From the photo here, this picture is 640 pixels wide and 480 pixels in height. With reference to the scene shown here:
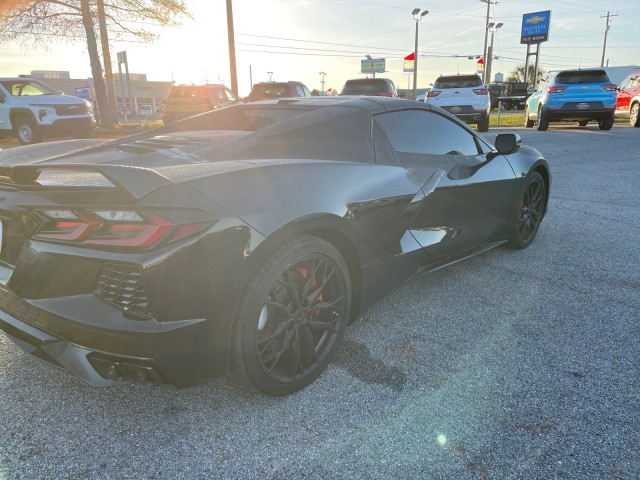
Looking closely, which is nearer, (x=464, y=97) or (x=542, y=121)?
(x=464, y=97)

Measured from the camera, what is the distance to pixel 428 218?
294cm

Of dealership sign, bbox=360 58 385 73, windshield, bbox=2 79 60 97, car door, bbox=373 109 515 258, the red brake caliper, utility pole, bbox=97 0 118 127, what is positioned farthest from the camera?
dealership sign, bbox=360 58 385 73

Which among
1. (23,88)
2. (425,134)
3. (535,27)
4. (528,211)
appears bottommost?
(528,211)

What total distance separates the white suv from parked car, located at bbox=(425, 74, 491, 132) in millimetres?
10013

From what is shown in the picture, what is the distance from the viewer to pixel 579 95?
13.9 metres

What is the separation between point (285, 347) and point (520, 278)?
230 centimetres

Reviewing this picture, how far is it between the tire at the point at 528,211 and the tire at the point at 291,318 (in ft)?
7.72

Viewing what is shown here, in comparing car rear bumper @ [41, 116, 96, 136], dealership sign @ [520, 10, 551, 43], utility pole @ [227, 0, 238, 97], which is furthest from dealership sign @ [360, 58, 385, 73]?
car rear bumper @ [41, 116, 96, 136]

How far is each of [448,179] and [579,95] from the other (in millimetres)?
13211

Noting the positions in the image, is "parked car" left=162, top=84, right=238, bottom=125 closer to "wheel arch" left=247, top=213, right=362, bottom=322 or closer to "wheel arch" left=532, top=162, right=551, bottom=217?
"wheel arch" left=532, top=162, right=551, bottom=217

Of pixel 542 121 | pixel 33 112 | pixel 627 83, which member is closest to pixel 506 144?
pixel 33 112

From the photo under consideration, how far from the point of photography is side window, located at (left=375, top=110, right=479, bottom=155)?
297 cm

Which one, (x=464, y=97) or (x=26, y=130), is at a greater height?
(x=464, y=97)

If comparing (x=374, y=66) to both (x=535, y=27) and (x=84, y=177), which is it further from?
(x=84, y=177)
